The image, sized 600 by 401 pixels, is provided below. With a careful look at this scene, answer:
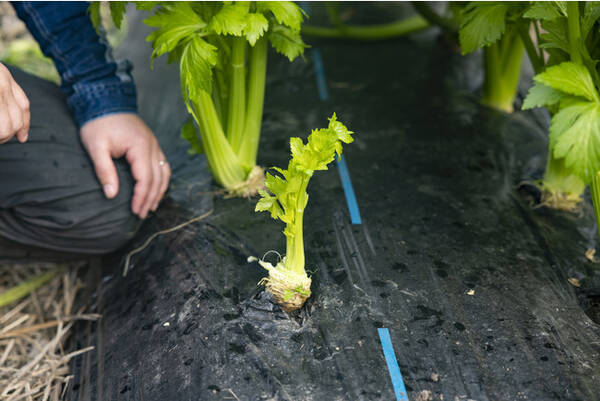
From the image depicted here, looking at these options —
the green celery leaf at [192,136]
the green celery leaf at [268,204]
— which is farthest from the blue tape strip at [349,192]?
the green celery leaf at [192,136]

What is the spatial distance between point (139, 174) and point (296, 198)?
69cm

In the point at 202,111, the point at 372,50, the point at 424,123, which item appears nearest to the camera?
the point at 202,111

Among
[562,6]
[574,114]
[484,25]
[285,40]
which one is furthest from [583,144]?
[285,40]

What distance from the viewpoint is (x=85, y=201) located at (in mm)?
1652

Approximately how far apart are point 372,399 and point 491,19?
1.09 metres

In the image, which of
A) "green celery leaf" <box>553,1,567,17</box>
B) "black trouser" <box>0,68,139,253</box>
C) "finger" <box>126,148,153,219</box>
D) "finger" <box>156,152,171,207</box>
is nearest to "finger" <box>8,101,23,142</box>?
"black trouser" <box>0,68,139,253</box>

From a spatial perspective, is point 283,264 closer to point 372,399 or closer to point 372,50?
point 372,399

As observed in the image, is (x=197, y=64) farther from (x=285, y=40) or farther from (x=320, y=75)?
(x=320, y=75)

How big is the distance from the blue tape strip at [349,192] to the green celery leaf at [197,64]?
1.81 ft

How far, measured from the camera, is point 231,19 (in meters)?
1.29

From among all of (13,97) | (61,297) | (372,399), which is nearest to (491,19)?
(372,399)

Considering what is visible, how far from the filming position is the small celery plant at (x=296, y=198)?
3.76ft

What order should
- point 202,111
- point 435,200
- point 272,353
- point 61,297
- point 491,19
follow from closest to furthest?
point 272,353 < point 491,19 < point 202,111 < point 435,200 < point 61,297

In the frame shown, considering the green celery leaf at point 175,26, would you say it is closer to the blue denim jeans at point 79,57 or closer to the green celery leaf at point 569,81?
A: the blue denim jeans at point 79,57
